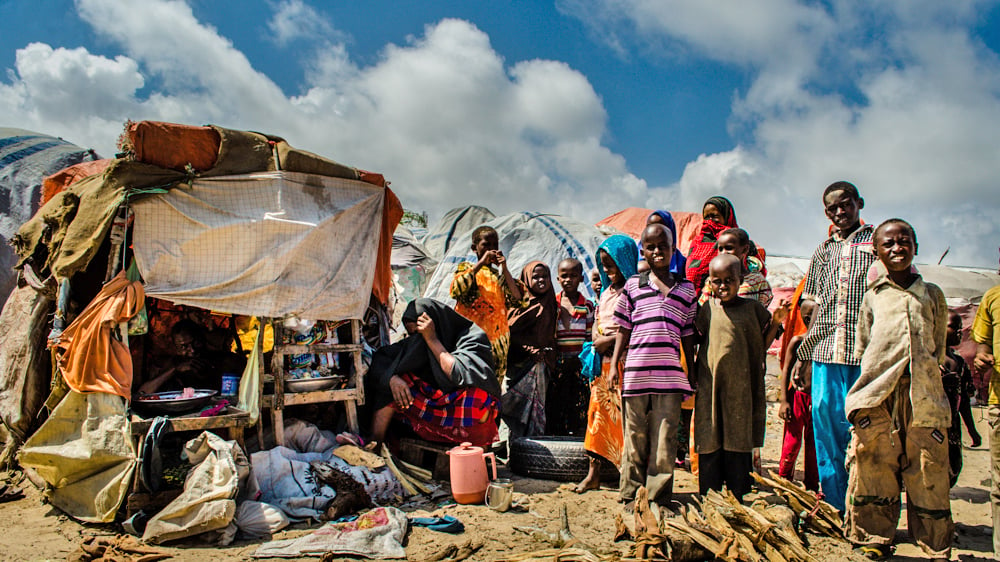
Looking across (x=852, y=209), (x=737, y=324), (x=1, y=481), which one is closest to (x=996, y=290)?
(x=852, y=209)

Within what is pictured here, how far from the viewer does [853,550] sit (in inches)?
117

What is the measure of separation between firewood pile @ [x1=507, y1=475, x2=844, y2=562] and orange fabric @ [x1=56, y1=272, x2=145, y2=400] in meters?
2.60

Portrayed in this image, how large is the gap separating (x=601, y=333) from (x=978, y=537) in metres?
2.37

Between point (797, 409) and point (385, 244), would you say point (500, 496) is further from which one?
point (385, 244)

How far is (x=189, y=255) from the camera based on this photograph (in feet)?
13.9

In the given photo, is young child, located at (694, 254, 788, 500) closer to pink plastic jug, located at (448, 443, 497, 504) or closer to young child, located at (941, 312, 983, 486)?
young child, located at (941, 312, 983, 486)

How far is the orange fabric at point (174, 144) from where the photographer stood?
3.96 m

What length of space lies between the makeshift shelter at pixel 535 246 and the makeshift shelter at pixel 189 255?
14.3 feet

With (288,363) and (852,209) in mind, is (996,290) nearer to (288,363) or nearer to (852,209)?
(852,209)

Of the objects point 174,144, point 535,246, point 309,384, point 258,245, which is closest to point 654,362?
point 309,384

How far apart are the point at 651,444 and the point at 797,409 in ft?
3.85

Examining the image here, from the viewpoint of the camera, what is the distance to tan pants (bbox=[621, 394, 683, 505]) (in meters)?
3.49

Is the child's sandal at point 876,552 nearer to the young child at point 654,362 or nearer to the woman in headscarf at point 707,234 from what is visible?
the young child at point 654,362

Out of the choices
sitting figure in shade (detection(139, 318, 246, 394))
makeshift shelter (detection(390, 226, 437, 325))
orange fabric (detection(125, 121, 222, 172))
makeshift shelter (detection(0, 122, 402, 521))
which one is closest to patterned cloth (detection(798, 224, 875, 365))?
makeshift shelter (detection(0, 122, 402, 521))
